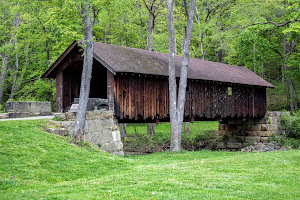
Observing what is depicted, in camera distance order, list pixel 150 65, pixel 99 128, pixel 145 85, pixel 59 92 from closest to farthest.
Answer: pixel 99 128
pixel 145 85
pixel 150 65
pixel 59 92

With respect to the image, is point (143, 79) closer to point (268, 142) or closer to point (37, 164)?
point (37, 164)

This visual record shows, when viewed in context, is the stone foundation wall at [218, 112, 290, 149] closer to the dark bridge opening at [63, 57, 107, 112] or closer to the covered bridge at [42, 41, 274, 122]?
the covered bridge at [42, 41, 274, 122]

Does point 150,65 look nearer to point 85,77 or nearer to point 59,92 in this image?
point 85,77

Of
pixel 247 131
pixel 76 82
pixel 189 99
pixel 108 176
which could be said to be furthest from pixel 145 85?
pixel 247 131

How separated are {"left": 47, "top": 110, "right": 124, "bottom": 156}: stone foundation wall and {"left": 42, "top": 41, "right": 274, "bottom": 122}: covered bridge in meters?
0.69

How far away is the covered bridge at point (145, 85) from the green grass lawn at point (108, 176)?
14.6ft

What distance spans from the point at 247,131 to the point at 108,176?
19.5m

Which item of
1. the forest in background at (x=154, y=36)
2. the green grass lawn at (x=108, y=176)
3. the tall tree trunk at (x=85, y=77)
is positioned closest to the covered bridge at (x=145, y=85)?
the tall tree trunk at (x=85, y=77)

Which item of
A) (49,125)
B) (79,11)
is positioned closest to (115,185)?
(49,125)

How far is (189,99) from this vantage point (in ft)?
63.2

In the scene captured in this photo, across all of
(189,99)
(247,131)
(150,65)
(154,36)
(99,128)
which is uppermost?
(154,36)

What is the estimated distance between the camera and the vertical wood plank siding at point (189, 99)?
15.7 metres

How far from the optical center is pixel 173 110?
1647 cm

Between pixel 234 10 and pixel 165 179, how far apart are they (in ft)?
79.4
